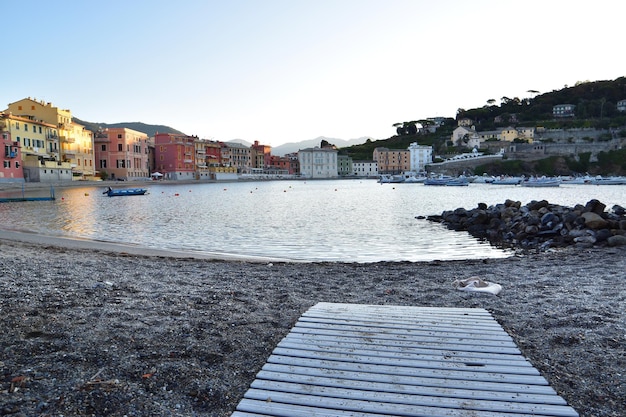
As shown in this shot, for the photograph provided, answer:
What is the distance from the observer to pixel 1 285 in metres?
7.58

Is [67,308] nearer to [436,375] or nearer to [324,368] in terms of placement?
[324,368]

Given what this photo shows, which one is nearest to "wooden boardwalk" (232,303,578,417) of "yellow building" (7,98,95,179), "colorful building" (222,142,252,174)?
"yellow building" (7,98,95,179)

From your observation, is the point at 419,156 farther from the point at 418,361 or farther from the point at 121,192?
the point at 418,361

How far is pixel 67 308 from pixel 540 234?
55.7ft

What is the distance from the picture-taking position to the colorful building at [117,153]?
9869cm

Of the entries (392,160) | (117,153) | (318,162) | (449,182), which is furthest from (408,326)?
(392,160)

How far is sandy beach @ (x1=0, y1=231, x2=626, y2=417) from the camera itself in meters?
4.01

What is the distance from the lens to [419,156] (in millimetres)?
164500

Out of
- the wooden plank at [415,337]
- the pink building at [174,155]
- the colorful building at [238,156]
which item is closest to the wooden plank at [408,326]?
the wooden plank at [415,337]

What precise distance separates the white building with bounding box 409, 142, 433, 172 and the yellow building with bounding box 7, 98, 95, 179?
110 meters

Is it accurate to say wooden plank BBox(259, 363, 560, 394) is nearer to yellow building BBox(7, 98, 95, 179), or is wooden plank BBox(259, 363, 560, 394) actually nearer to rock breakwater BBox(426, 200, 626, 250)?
rock breakwater BBox(426, 200, 626, 250)

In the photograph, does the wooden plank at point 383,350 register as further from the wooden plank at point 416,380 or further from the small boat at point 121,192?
the small boat at point 121,192

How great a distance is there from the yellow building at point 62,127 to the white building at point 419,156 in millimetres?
109561

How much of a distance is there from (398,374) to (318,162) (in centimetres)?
16539
